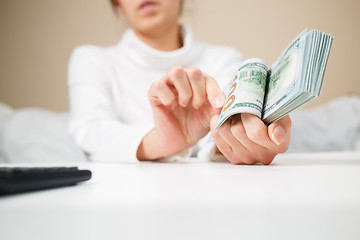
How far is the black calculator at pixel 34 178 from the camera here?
0.65ft

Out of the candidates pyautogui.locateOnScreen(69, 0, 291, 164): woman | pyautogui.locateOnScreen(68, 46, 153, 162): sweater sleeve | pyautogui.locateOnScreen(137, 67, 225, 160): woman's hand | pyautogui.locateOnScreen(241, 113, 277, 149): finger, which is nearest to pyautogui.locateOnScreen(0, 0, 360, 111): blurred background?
pyautogui.locateOnScreen(69, 0, 291, 164): woman

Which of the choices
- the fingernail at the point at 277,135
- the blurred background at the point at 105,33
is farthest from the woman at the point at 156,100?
the blurred background at the point at 105,33

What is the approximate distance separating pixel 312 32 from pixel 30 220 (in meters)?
0.33

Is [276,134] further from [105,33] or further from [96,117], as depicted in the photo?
[105,33]

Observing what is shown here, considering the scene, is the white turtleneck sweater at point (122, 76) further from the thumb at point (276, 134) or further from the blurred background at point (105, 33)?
the blurred background at point (105, 33)

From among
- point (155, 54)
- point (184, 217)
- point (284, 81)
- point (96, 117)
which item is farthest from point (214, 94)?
point (155, 54)

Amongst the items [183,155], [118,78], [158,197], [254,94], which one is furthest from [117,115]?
[158,197]

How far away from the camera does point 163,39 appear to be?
1160mm

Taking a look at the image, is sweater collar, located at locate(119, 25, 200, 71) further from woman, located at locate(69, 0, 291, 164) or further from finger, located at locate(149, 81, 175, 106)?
finger, located at locate(149, 81, 175, 106)

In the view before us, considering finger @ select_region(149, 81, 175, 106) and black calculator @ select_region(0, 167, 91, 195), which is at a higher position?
finger @ select_region(149, 81, 175, 106)

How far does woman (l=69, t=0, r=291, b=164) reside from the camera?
0.43 m

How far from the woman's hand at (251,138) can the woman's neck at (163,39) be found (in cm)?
79

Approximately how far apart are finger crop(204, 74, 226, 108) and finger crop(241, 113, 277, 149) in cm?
6

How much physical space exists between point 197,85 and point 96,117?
18.5 inches
